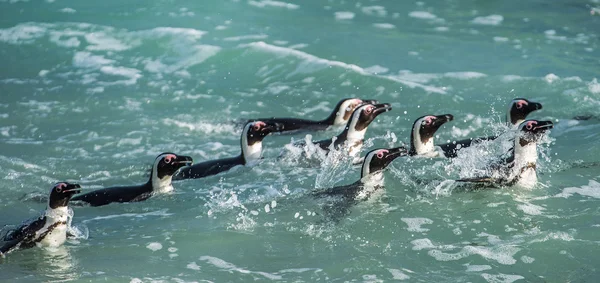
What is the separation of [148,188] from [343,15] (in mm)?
8016

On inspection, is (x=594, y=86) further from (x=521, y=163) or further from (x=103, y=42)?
(x=103, y=42)

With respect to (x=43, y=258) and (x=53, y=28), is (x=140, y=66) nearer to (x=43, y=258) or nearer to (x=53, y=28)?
(x=53, y=28)

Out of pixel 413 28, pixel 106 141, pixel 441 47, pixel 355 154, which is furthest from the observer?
pixel 413 28

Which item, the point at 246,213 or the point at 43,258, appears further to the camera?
the point at 246,213

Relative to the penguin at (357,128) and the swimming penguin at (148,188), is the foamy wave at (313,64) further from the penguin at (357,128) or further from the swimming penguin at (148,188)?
the swimming penguin at (148,188)

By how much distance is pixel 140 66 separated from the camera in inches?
576

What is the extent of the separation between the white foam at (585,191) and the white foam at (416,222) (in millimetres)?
1262

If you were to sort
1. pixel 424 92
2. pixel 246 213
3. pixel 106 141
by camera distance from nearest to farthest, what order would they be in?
pixel 246 213 < pixel 106 141 < pixel 424 92

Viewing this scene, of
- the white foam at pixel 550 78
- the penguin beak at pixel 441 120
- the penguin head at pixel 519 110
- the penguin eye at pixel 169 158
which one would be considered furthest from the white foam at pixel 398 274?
the white foam at pixel 550 78

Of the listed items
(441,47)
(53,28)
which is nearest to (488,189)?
(441,47)

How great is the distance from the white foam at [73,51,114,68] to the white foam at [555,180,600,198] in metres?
8.20

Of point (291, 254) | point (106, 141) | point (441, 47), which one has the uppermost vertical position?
point (441, 47)

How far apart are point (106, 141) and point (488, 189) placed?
4667mm

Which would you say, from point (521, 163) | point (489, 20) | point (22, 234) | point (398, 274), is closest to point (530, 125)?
point (521, 163)
